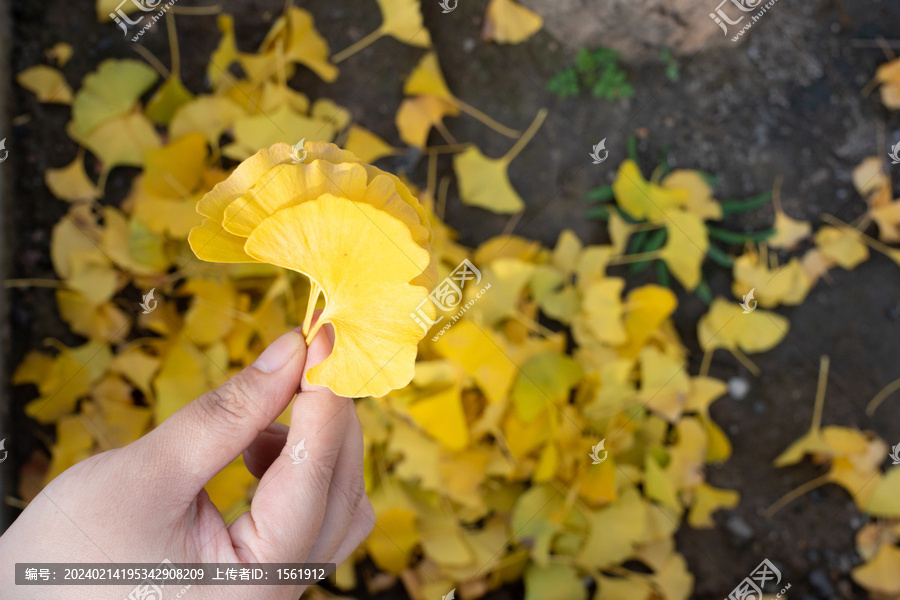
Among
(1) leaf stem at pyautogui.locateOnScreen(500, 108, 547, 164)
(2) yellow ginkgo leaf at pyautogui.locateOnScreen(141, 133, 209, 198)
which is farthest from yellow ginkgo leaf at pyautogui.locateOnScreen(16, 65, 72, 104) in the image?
(1) leaf stem at pyautogui.locateOnScreen(500, 108, 547, 164)

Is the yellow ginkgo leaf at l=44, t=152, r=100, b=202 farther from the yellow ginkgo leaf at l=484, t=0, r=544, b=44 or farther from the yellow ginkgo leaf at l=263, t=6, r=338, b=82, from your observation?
the yellow ginkgo leaf at l=484, t=0, r=544, b=44

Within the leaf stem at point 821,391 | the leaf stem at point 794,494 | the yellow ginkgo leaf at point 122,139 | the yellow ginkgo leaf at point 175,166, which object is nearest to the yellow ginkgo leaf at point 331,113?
the yellow ginkgo leaf at point 175,166

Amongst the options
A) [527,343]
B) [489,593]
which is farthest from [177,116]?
[489,593]

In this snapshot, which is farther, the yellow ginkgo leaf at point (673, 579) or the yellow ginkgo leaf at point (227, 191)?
the yellow ginkgo leaf at point (673, 579)

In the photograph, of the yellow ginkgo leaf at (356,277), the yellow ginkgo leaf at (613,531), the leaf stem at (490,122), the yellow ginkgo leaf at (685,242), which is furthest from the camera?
the leaf stem at (490,122)

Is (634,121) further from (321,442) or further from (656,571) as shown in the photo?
(321,442)

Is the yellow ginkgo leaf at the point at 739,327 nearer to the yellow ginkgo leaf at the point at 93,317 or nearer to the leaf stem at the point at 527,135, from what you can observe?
the leaf stem at the point at 527,135

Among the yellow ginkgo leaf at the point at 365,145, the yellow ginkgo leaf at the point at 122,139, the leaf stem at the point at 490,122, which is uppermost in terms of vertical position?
the yellow ginkgo leaf at the point at 122,139

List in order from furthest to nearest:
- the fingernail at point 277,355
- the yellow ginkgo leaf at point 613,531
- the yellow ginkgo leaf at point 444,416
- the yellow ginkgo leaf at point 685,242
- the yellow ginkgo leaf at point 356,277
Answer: the yellow ginkgo leaf at point 685,242, the yellow ginkgo leaf at point 613,531, the yellow ginkgo leaf at point 444,416, the fingernail at point 277,355, the yellow ginkgo leaf at point 356,277
